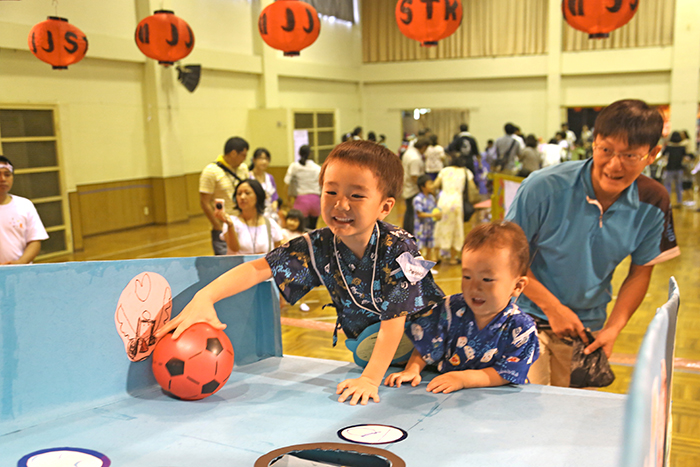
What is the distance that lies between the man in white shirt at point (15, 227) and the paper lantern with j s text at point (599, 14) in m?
4.63

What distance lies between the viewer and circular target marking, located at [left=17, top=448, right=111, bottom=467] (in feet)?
4.94

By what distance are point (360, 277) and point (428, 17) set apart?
13.4ft

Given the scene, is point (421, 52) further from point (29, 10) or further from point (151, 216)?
point (29, 10)

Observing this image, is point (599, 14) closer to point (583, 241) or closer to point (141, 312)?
point (583, 241)

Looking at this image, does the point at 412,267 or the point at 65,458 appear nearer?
the point at 65,458

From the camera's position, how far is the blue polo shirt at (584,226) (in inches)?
87.7

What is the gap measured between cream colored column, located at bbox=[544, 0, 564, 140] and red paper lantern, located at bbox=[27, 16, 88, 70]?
40.2ft

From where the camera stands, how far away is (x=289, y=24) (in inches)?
224

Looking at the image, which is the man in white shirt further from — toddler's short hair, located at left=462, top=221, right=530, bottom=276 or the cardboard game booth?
toddler's short hair, located at left=462, top=221, right=530, bottom=276

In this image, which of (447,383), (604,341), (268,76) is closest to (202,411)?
(447,383)

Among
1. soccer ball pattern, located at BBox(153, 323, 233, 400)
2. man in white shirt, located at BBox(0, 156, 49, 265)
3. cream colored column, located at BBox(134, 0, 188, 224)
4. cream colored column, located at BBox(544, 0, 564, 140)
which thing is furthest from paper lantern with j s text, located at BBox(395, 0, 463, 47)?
cream colored column, located at BBox(544, 0, 564, 140)

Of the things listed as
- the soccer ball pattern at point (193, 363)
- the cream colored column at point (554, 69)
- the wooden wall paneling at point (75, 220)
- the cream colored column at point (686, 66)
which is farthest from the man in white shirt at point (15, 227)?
the cream colored column at point (686, 66)

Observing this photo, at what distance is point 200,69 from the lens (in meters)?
11.2

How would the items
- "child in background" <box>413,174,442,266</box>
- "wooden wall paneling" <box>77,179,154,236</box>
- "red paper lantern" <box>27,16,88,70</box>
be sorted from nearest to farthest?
"red paper lantern" <box>27,16,88,70</box> → "child in background" <box>413,174,442,266</box> → "wooden wall paneling" <box>77,179,154,236</box>
